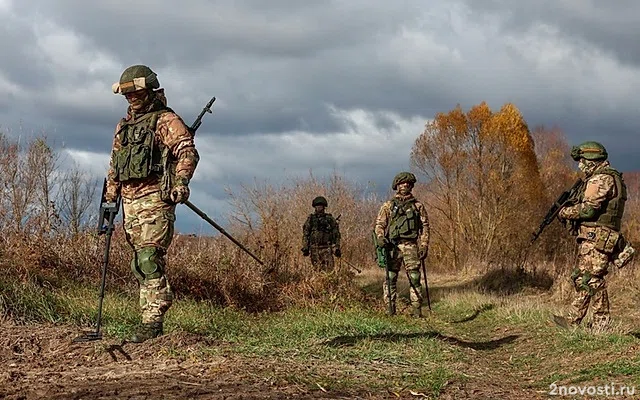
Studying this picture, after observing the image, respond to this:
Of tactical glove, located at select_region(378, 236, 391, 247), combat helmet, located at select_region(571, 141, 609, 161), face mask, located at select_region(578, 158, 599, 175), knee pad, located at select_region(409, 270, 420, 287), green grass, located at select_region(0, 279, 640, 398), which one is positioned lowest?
green grass, located at select_region(0, 279, 640, 398)

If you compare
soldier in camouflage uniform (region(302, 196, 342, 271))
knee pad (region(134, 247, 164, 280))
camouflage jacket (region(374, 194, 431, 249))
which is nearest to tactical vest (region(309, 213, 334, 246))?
soldier in camouflage uniform (region(302, 196, 342, 271))

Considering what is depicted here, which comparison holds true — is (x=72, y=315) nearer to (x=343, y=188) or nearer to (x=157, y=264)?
(x=157, y=264)

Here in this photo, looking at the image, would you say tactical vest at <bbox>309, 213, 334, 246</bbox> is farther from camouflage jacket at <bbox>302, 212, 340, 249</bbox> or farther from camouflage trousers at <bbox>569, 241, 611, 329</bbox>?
camouflage trousers at <bbox>569, 241, 611, 329</bbox>

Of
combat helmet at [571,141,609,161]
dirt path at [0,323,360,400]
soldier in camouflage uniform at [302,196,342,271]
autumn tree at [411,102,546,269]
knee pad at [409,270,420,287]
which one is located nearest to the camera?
dirt path at [0,323,360,400]

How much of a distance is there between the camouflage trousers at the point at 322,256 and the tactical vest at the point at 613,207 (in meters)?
5.75

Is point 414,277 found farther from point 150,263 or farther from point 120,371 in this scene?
point 120,371

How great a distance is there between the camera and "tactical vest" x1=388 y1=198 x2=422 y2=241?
9922 mm

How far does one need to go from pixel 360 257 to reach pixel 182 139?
1777 centimetres

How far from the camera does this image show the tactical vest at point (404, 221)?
32.6ft

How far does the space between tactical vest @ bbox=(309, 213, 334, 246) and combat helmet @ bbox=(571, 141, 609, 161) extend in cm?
603

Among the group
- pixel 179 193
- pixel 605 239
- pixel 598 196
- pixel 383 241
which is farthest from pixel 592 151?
pixel 179 193

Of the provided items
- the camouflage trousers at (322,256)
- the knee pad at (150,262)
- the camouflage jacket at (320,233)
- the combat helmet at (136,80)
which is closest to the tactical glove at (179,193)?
the knee pad at (150,262)

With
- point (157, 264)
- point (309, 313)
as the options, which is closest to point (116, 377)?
point (157, 264)

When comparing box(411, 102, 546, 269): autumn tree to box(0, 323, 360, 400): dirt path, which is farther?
box(411, 102, 546, 269): autumn tree
